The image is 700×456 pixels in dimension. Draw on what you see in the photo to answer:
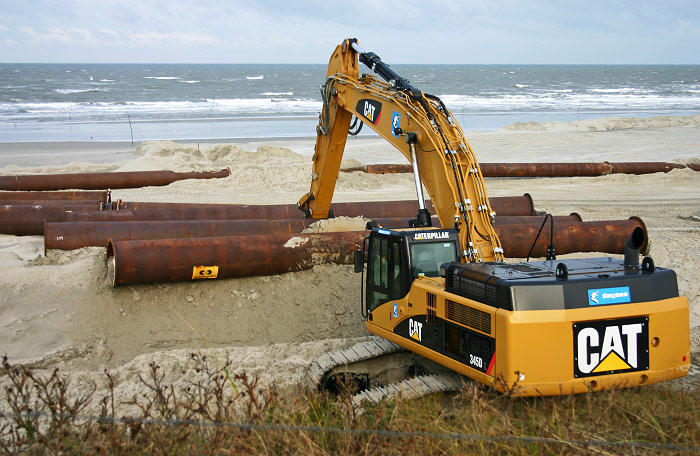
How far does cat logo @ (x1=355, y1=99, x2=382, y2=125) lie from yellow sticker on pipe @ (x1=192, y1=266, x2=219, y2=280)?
3.11 m

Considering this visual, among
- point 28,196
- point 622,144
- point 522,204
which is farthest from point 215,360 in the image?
point 622,144

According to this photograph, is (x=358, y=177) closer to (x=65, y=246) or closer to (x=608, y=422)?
(x=65, y=246)

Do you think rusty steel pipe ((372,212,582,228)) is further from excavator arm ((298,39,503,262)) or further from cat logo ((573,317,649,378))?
cat logo ((573,317,649,378))

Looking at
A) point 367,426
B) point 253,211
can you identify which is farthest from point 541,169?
point 367,426

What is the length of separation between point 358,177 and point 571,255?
10490 millimetres

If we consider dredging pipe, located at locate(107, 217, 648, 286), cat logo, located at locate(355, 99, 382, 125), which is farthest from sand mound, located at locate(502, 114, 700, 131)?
cat logo, located at locate(355, 99, 382, 125)

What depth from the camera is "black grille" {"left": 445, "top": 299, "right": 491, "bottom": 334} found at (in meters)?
6.28

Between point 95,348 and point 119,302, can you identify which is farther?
point 119,302

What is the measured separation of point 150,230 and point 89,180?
32.9ft

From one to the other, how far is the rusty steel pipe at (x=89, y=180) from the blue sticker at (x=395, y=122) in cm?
1406

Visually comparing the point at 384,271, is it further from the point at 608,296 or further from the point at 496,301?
the point at 608,296

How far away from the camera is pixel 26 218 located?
549 inches

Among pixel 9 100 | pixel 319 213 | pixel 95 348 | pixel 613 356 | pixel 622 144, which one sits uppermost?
pixel 9 100

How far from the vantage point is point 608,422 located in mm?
5906
